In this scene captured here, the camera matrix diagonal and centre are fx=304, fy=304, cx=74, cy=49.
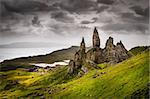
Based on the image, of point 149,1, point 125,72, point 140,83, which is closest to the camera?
point 149,1

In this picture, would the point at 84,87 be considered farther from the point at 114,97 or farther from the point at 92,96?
the point at 114,97

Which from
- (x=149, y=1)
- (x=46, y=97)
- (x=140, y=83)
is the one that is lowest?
(x=46, y=97)

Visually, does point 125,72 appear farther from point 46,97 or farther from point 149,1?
point 149,1

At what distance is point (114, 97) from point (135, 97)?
16913 mm

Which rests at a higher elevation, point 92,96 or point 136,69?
point 136,69

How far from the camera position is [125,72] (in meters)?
173

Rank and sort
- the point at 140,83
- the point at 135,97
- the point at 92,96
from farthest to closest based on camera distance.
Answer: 1. the point at 92,96
2. the point at 140,83
3. the point at 135,97

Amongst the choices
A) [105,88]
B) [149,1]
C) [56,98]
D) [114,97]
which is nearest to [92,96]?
[105,88]

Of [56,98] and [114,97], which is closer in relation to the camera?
[114,97]

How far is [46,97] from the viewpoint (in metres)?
194

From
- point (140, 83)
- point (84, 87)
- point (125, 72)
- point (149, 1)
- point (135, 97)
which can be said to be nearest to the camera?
point (149, 1)

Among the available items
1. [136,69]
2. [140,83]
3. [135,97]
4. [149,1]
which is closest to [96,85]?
[136,69]

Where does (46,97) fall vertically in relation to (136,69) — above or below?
below

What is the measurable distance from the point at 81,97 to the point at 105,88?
14473 millimetres
